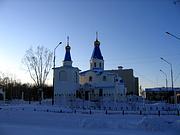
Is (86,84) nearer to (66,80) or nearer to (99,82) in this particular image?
(99,82)

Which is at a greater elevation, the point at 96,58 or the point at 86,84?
the point at 96,58

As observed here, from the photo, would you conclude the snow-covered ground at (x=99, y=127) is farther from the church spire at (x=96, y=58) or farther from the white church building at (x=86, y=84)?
the church spire at (x=96, y=58)

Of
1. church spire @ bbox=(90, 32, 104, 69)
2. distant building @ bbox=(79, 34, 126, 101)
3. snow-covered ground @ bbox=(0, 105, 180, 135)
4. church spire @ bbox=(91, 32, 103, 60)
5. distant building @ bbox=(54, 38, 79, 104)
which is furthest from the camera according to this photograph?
church spire @ bbox=(91, 32, 103, 60)

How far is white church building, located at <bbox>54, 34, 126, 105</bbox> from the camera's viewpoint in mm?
Result: 64062

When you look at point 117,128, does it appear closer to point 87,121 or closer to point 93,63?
point 87,121

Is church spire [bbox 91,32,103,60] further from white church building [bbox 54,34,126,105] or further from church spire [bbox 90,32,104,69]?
white church building [bbox 54,34,126,105]

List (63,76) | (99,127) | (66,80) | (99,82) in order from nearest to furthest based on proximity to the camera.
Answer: (99,127) → (66,80) → (63,76) → (99,82)

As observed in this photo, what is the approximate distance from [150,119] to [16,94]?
86.9 metres

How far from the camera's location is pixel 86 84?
221 feet

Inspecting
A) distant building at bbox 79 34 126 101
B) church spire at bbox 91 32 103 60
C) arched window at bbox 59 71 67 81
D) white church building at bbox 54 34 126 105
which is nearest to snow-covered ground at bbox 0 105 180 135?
white church building at bbox 54 34 126 105

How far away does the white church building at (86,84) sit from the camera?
6406cm

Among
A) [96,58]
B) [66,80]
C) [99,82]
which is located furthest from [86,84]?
[96,58]

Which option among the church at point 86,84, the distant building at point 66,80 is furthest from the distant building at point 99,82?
the distant building at point 66,80

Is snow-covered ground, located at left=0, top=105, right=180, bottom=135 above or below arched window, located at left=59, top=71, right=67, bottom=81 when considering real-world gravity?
below
